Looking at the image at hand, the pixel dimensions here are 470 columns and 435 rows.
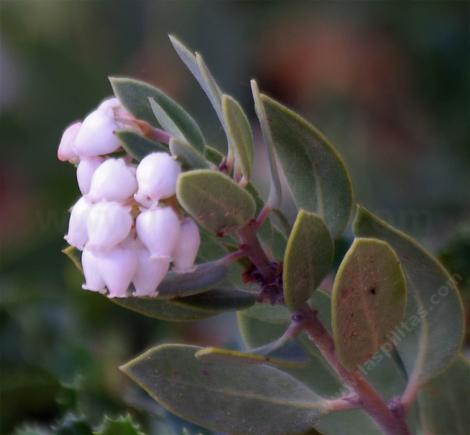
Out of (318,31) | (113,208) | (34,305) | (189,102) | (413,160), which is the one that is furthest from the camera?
(318,31)

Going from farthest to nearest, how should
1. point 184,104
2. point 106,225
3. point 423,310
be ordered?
point 184,104 → point 423,310 → point 106,225

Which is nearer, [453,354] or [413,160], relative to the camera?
[453,354]

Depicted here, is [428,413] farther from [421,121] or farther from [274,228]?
[421,121]

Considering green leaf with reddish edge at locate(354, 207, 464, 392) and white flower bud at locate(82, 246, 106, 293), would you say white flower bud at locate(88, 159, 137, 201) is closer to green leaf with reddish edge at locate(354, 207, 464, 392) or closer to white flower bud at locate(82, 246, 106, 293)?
white flower bud at locate(82, 246, 106, 293)

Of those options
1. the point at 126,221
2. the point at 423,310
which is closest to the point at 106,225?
the point at 126,221

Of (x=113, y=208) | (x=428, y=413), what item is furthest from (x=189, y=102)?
(x=113, y=208)

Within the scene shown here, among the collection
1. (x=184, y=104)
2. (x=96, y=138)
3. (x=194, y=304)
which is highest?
(x=96, y=138)

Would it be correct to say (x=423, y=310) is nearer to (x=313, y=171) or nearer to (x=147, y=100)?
(x=313, y=171)

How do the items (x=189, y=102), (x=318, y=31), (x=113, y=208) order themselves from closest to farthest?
(x=113, y=208)
(x=189, y=102)
(x=318, y=31)
